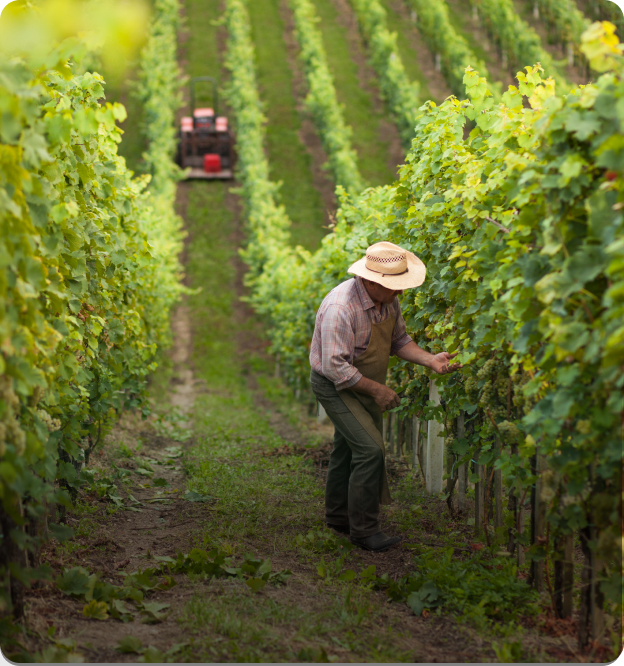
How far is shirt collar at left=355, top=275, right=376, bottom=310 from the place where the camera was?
14.1 ft

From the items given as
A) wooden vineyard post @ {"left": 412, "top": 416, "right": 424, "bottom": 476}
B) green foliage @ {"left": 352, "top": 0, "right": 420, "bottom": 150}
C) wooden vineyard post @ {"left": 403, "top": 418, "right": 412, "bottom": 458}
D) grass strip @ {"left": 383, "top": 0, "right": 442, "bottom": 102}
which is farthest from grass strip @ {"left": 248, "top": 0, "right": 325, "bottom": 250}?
wooden vineyard post @ {"left": 412, "top": 416, "right": 424, "bottom": 476}

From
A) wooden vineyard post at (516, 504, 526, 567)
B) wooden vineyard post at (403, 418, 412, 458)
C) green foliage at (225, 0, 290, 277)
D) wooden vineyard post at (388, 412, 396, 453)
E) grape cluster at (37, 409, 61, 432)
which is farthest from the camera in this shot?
green foliage at (225, 0, 290, 277)

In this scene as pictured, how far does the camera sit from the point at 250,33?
3956cm

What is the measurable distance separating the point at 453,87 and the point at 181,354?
74.8ft

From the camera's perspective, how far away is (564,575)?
3.22m

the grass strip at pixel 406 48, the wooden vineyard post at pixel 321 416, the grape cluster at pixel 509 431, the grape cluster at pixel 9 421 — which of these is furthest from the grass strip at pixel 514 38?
the grape cluster at pixel 9 421

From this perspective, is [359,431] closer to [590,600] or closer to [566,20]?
[590,600]

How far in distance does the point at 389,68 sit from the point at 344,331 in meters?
30.0

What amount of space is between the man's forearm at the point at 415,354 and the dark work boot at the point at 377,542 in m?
1.14

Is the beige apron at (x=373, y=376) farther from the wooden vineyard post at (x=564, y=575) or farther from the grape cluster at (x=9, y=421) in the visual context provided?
the grape cluster at (x=9, y=421)

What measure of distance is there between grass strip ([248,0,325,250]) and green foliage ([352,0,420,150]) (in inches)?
172

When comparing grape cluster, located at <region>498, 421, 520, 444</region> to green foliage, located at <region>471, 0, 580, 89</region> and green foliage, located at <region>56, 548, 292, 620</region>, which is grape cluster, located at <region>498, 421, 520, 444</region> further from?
green foliage, located at <region>471, 0, 580, 89</region>

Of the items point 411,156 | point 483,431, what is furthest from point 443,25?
point 483,431

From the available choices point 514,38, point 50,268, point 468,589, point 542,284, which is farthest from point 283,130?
point 542,284
